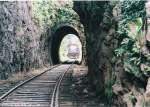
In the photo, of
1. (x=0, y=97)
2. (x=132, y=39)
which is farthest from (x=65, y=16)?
(x=132, y=39)

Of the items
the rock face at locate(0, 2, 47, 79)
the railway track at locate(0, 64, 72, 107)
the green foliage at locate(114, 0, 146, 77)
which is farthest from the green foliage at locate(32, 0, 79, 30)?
the green foliage at locate(114, 0, 146, 77)

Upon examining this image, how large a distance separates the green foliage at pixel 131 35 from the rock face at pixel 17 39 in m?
10.2

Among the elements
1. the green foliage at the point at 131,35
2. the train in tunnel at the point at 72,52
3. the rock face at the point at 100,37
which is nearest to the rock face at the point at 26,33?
the rock face at the point at 100,37

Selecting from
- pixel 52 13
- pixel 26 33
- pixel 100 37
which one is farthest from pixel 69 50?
pixel 100 37

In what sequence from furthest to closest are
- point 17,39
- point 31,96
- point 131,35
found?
point 17,39
point 31,96
point 131,35

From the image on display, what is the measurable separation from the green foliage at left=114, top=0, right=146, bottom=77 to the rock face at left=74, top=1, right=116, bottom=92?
1.08 meters

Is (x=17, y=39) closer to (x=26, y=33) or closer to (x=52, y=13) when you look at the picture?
(x=26, y=33)

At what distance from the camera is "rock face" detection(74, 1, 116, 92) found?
13.8m

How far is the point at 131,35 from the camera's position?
37.5 ft

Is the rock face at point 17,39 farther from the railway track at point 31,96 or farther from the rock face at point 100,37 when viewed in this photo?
the rock face at point 100,37

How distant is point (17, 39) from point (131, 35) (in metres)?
14.4

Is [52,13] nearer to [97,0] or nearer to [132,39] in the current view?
[97,0]

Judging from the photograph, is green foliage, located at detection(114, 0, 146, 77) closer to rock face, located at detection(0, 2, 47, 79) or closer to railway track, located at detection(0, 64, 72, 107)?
railway track, located at detection(0, 64, 72, 107)

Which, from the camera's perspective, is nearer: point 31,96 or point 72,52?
point 31,96
